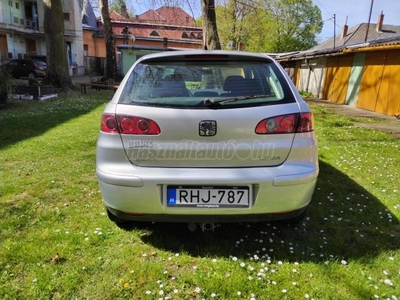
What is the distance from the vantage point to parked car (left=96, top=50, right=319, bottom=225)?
2.10m

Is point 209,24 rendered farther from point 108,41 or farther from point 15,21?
point 15,21

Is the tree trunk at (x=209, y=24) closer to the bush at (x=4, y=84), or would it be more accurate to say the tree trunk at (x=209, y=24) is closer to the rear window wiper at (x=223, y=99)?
the bush at (x=4, y=84)

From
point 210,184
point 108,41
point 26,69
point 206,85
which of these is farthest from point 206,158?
point 26,69

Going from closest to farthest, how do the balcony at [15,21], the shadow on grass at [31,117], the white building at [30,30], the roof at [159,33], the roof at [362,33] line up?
the shadow on grass at [31,117], the roof at [362,33], the balcony at [15,21], the white building at [30,30], the roof at [159,33]

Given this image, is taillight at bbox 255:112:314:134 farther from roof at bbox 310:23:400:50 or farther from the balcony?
the balcony

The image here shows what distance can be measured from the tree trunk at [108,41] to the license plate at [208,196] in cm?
2089

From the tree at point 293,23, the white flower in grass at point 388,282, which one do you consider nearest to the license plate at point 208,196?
the white flower in grass at point 388,282

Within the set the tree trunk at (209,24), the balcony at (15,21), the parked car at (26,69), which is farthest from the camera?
the balcony at (15,21)

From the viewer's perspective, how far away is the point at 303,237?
2.64m

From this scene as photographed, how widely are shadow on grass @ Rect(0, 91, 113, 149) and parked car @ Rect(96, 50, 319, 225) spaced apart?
4.40 metres

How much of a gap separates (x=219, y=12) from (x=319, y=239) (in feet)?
121

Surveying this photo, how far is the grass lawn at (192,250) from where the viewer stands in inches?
79.1

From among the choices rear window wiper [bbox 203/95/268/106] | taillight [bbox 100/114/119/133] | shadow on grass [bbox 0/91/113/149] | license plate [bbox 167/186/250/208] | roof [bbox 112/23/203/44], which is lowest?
shadow on grass [bbox 0/91/113/149]

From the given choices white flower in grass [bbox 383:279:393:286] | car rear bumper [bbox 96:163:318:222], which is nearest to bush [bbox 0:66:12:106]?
car rear bumper [bbox 96:163:318:222]
